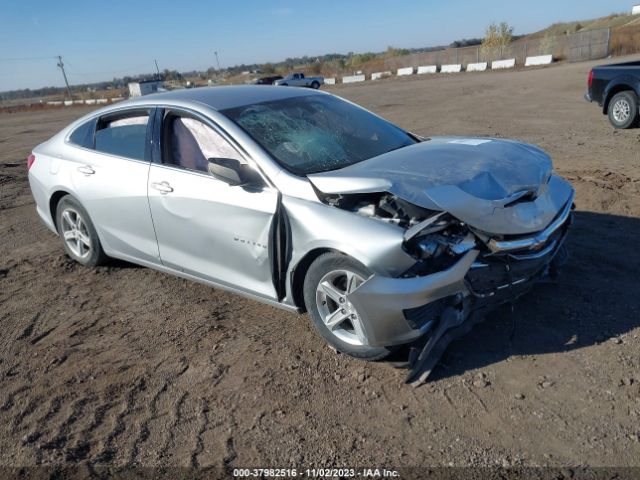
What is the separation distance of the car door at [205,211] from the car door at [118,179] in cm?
17

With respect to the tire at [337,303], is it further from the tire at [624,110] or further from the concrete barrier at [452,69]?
the concrete barrier at [452,69]

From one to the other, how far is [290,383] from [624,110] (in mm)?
10151

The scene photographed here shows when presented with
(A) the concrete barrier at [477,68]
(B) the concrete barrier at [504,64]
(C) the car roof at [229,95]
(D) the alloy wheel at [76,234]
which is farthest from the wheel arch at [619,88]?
(A) the concrete barrier at [477,68]

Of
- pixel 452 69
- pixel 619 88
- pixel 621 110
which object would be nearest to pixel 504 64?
pixel 452 69

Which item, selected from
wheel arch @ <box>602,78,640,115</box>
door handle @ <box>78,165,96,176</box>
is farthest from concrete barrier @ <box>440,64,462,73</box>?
door handle @ <box>78,165,96,176</box>

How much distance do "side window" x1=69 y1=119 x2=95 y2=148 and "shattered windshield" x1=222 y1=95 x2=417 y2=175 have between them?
1782mm

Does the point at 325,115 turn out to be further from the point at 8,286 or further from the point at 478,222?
the point at 8,286

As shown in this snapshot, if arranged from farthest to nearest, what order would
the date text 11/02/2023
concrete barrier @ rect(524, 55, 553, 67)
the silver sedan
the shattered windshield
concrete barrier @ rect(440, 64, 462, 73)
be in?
concrete barrier @ rect(440, 64, 462, 73), concrete barrier @ rect(524, 55, 553, 67), the shattered windshield, the silver sedan, the date text 11/02/2023

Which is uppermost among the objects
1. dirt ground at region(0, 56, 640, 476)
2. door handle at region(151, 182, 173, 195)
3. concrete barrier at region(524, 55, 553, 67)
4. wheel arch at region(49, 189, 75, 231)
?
door handle at region(151, 182, 173, 195)

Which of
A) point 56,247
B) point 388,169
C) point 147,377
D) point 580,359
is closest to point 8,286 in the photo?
point 56,247

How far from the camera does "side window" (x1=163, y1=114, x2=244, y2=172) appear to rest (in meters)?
4.08

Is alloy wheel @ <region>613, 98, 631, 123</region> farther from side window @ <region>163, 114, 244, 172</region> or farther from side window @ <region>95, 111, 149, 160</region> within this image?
side window @ <region>95, 111, 149, 160</region>

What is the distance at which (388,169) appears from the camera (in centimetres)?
366

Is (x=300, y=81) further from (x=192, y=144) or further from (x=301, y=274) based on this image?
(x=301, y=274)
